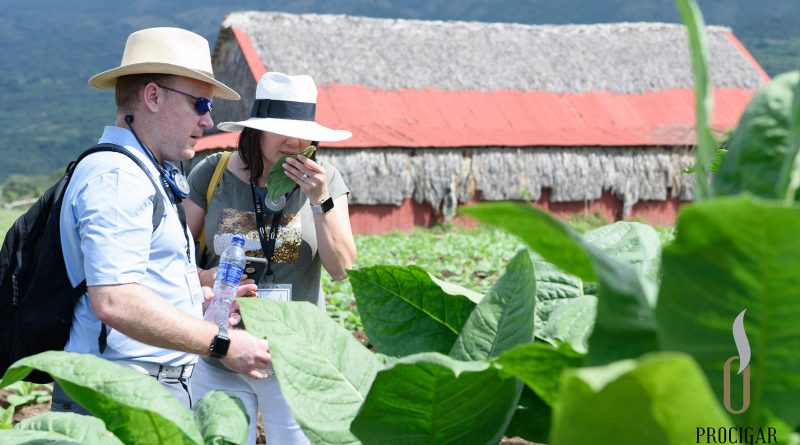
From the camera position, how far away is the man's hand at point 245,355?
2.96 meters

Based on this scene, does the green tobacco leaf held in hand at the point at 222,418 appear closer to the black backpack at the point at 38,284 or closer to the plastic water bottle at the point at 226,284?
the black backpack at the point at 38,284

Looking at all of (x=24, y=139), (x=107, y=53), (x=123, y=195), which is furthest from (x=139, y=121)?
(x=107, y=53)

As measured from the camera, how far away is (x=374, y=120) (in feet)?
76.8

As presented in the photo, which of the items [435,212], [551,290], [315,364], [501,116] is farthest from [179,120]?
[501,116]

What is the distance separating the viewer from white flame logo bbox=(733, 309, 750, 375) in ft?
1.59

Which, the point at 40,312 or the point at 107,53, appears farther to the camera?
the point at 107,53

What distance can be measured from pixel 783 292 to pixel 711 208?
80mm

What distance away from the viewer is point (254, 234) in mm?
3754

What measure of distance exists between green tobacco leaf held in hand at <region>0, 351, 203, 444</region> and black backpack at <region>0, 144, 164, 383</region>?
2125mm

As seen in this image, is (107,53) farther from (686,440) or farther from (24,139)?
(686,440)

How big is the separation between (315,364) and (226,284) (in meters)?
2.59

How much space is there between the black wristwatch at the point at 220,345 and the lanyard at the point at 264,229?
2.80 ft

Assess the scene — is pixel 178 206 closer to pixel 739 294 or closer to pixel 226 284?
pixel 226 284

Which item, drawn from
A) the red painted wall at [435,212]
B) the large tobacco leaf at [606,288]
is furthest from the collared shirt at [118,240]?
the red painted wall at [435,212]
